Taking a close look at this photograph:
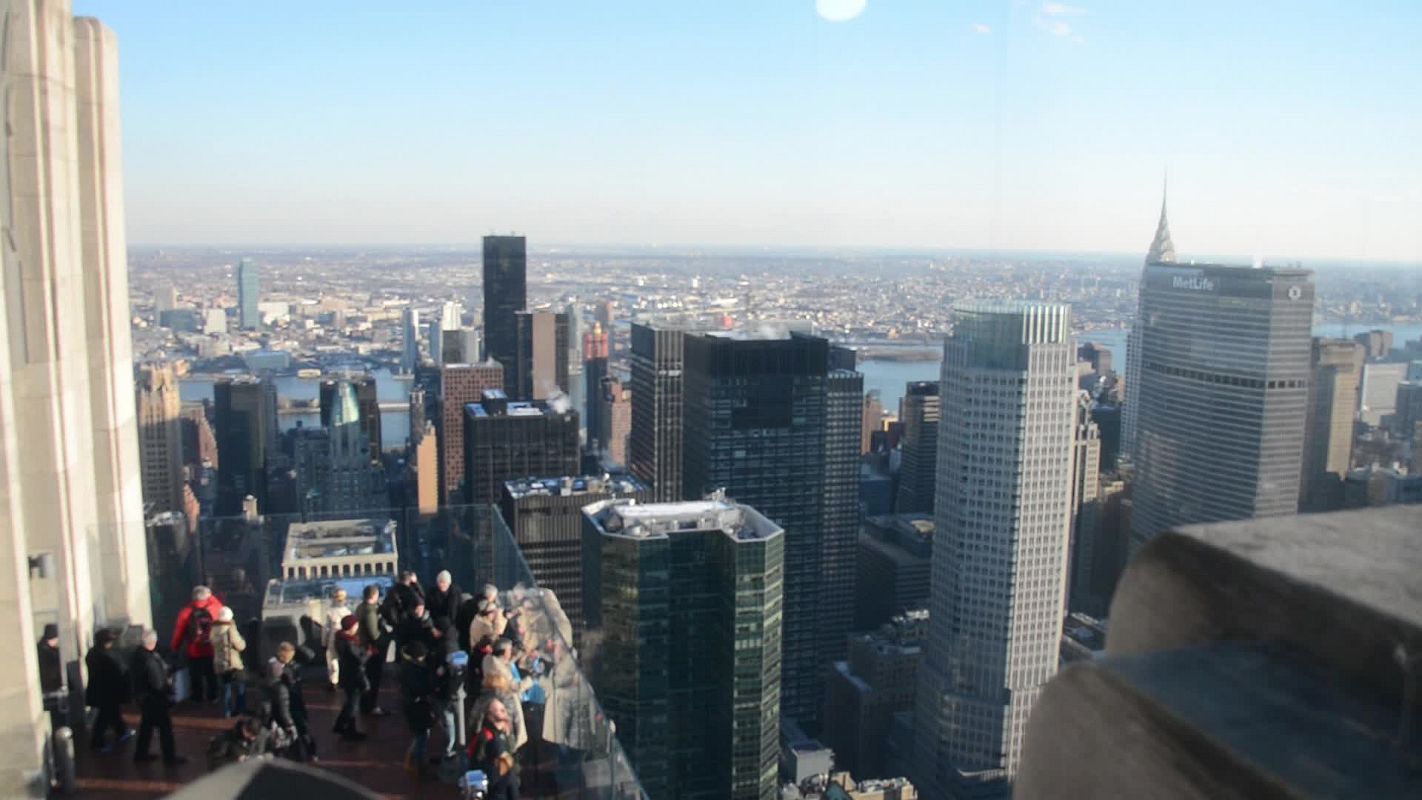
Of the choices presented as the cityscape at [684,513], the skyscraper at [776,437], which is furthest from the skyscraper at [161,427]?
the skyscraper at [776,437]

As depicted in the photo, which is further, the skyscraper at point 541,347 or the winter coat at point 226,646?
the skyscraper at point 541,347

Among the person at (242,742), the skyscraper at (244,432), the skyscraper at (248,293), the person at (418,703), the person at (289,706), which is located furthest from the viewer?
the skyscraper at (248,293)

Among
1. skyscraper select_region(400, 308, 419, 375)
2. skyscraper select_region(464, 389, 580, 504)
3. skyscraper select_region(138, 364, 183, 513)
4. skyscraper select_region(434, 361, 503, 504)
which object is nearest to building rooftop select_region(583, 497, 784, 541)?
skyscraper select_region(138, 364, 183, 513)

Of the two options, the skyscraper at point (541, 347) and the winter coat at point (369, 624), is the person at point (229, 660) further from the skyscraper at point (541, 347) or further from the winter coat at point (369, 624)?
the skyscraper at point (541, 347)

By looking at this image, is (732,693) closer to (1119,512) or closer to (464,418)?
(1119,512)

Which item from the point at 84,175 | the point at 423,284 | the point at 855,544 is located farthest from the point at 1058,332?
the point at 84,175

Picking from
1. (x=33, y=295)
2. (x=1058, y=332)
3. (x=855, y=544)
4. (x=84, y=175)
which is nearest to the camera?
(x=33, y=295)

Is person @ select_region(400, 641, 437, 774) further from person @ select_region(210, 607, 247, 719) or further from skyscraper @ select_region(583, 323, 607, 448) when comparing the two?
skyscraper @ select_region(583, 323, 607, 448)
